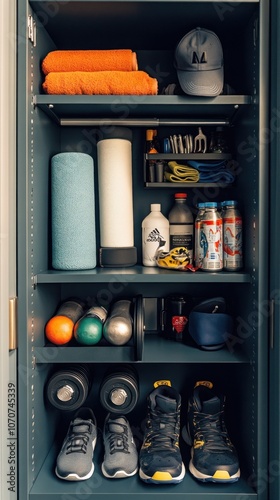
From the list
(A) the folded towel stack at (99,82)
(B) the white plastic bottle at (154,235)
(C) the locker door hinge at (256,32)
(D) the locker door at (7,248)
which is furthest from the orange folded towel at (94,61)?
(B) the white plastic bottle at (154,235)

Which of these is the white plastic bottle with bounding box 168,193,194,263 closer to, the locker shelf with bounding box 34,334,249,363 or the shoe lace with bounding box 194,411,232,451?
the locker shelf with bounding box 34,334,249,363

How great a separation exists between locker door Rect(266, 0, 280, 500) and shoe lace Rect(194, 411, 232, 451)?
18cm

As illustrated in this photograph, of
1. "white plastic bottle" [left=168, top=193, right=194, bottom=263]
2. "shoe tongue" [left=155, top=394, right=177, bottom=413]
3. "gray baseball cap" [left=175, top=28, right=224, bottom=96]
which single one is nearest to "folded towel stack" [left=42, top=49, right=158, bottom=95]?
"gray baseball cap" [left=175, top=28, right=224, bottom=96]

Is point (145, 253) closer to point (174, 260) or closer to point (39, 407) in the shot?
point (174, 260)

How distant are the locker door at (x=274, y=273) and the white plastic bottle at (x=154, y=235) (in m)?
0.41

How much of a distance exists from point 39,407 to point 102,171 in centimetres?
78

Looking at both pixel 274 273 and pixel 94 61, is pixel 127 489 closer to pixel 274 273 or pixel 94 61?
pixel 274 273

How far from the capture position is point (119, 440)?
1.41m

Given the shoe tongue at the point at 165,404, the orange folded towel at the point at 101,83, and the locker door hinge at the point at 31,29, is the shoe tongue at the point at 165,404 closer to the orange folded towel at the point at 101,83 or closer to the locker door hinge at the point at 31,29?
the orange folded towel at the point at 101,83

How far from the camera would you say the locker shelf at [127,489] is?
1.26 metres

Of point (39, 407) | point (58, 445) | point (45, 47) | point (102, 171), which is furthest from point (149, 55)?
point (58, 445)

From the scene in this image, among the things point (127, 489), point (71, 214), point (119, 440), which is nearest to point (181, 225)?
point (71, 214)

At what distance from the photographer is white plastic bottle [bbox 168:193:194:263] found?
5.14 feet

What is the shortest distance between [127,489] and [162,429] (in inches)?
8.8
